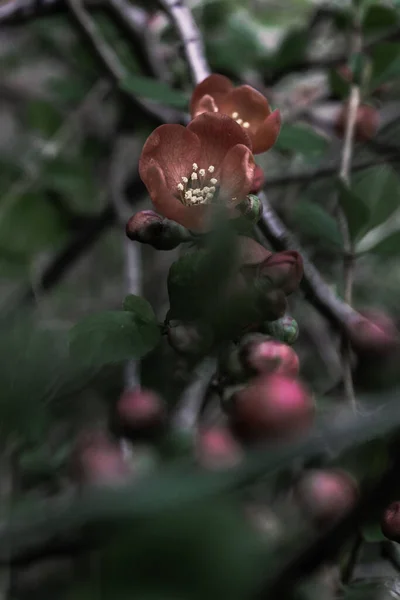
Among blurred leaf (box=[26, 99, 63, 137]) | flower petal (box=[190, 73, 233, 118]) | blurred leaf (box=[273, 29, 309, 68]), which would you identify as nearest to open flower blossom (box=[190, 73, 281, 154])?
flower petal (box=[190, 73, 233, 118])

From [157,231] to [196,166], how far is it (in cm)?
9

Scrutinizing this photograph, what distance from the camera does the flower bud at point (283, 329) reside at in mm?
410

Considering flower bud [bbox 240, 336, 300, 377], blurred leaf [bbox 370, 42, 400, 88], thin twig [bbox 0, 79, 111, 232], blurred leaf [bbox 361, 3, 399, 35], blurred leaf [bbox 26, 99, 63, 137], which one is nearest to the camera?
flower bud [bbox 240, 336, 300, 377]

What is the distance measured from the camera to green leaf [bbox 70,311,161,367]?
35 cm

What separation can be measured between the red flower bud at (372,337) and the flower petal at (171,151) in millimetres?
169

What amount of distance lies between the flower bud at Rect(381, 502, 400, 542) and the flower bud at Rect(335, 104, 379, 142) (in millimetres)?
739

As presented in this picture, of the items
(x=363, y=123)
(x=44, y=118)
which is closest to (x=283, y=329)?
(x=363, y=123)

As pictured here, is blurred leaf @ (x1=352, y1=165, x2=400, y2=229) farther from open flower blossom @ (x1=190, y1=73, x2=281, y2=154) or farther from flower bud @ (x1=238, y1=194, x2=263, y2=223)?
flower bud @ (x1=238, y1=194, x2=263, y2=223)

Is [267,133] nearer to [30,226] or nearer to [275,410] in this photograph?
[275,410]

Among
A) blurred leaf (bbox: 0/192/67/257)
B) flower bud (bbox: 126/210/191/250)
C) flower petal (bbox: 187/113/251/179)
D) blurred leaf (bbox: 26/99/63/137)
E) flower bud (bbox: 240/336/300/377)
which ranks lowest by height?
blurred leaf (bbox: 0/192/67/257)

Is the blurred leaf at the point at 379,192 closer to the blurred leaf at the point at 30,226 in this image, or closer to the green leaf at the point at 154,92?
the green leaf at the point at 154,92

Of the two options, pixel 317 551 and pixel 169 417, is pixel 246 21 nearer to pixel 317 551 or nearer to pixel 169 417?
pixel 169 417

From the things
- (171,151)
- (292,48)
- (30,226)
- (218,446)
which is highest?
(171,151)

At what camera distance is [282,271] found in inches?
15.0
